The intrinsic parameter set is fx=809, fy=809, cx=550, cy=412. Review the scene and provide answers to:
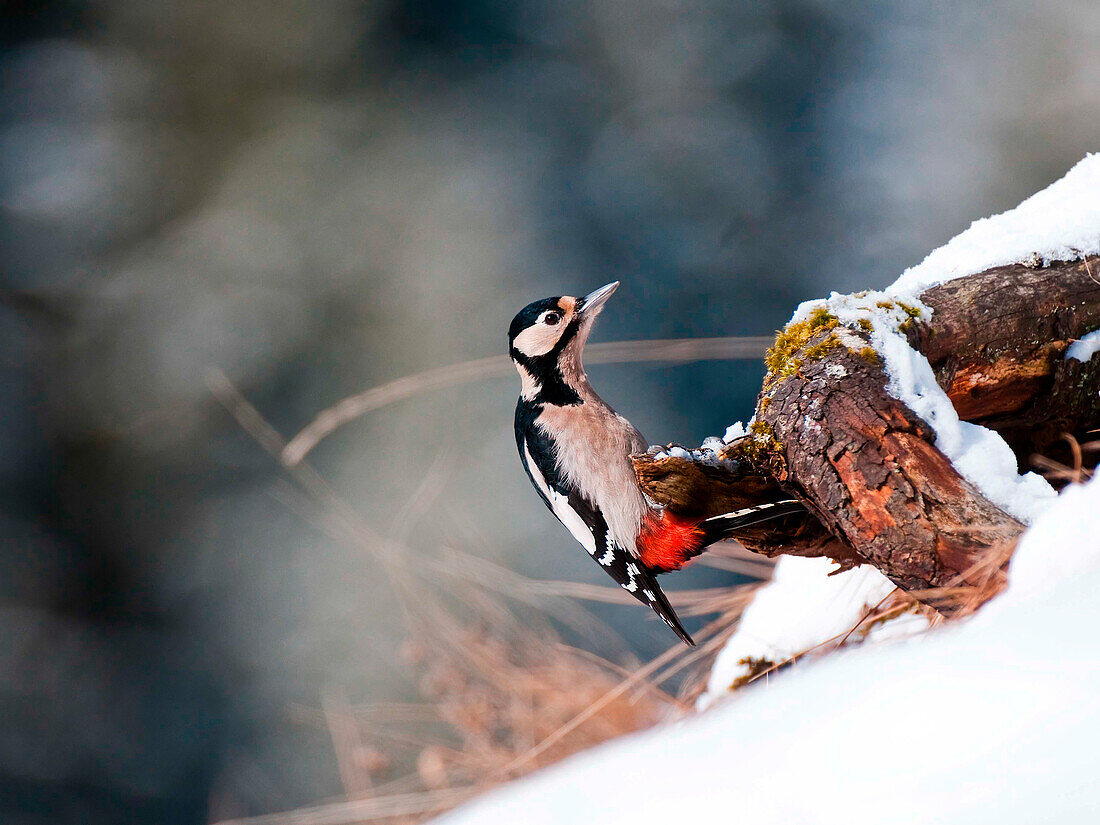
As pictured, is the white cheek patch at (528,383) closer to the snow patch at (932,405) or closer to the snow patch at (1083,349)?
the snow patch at (932,405)

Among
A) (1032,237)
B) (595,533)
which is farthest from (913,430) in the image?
(595,533)

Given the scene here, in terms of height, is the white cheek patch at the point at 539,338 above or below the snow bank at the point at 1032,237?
above

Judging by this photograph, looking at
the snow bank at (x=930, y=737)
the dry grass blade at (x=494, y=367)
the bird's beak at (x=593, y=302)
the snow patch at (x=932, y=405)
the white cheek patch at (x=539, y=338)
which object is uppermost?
the bird's beak at (x=593, y=302)

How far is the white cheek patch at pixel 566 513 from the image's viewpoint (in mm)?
1281

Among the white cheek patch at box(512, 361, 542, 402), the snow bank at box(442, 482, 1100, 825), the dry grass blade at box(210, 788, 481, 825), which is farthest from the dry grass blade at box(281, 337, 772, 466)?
the snow bank at box(442, 482, 1100, 825)

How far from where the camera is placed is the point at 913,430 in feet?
2.45

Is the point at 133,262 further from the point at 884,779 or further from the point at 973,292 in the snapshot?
the point at 884,779

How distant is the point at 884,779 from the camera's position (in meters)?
0.36

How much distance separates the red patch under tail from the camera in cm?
108

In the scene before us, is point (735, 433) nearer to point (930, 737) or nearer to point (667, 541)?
point (667, 541)

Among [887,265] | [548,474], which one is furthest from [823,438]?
[887,265]

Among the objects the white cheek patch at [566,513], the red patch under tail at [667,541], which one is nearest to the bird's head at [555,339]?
the white cheek patch at [566,513]

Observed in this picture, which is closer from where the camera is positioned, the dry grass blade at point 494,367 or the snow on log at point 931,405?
the snow on log at point 931,405

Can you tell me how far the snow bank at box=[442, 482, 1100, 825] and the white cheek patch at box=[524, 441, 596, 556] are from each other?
784mm
